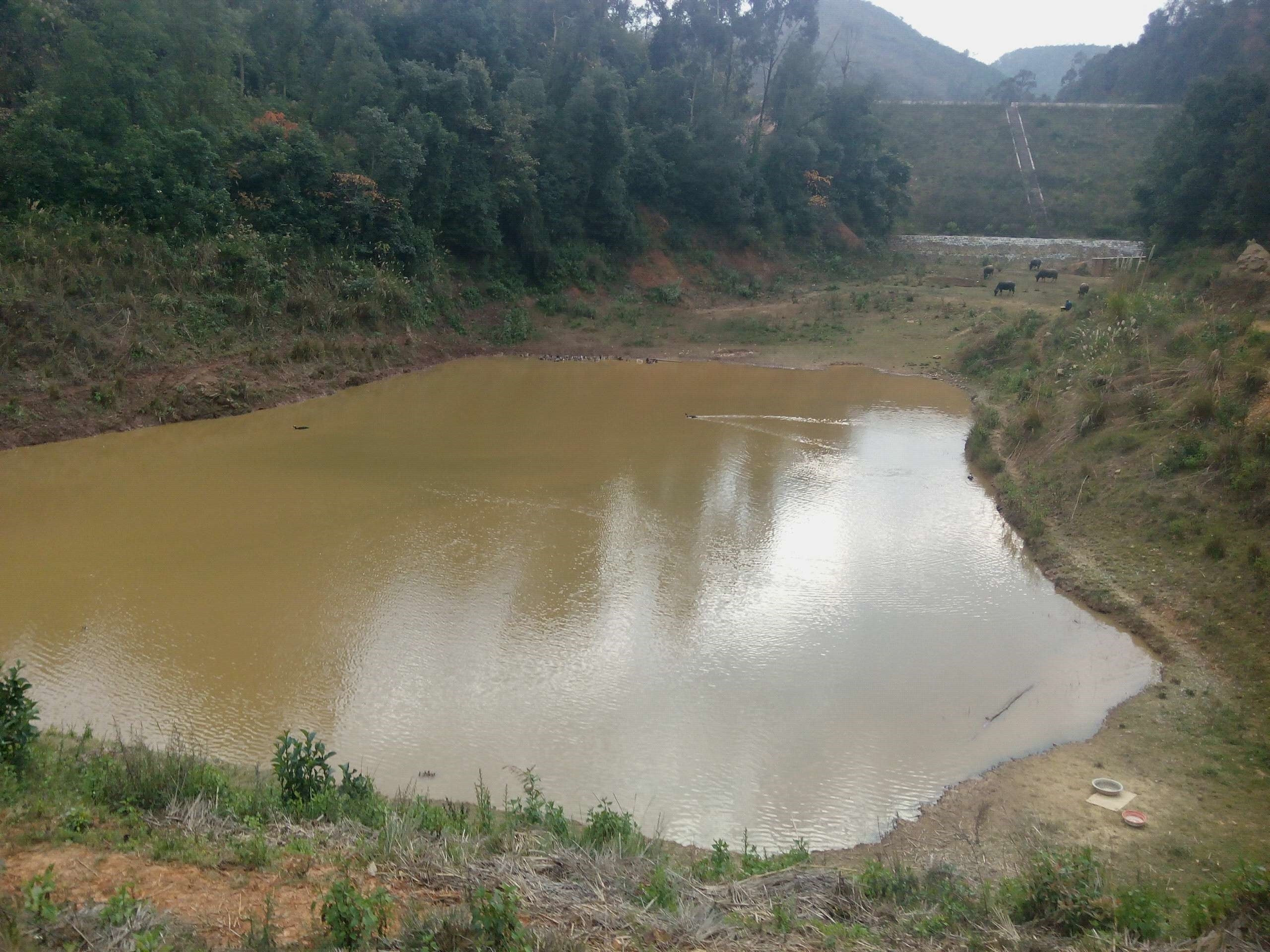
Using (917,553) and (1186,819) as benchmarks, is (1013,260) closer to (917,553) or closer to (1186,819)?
(917,553)

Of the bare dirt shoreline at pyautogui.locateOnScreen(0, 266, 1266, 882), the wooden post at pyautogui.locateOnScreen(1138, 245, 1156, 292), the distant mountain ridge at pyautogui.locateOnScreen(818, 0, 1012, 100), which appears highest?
the distant mountain ridge at pyautogui.locateOnScreen(818, 0, 1012, 100)

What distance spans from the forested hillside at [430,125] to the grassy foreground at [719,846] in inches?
54.4

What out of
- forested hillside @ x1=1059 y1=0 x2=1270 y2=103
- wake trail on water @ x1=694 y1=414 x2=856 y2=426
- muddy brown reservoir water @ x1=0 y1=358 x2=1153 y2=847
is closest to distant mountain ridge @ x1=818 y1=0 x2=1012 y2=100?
forested hillside @ x1=1059 y1=0 x2=1270 y2=103

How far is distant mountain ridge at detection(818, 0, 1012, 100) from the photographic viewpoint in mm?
73375

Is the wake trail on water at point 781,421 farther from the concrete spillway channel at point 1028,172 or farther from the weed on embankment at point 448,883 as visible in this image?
the concrete spillway channel at point 1028,172

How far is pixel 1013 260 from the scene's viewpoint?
3334 centimetres

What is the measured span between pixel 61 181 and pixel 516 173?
11.7 m

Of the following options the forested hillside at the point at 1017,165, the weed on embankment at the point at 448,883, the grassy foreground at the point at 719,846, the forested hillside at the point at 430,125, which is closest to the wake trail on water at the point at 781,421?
the grassy foreground at the point at 719,846

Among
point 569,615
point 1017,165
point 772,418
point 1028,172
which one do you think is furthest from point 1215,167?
point 569,615

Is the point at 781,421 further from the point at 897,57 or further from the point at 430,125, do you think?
the point at 897,57

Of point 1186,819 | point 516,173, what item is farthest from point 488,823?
point 516,173

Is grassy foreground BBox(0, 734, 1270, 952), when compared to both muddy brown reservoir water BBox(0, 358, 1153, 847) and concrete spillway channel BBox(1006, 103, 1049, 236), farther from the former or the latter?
concrete spillway channel BBox(1006, 103, 1049, 236)

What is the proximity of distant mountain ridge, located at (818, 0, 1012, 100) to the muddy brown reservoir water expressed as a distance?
6055 cm

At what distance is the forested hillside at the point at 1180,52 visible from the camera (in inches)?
1752
